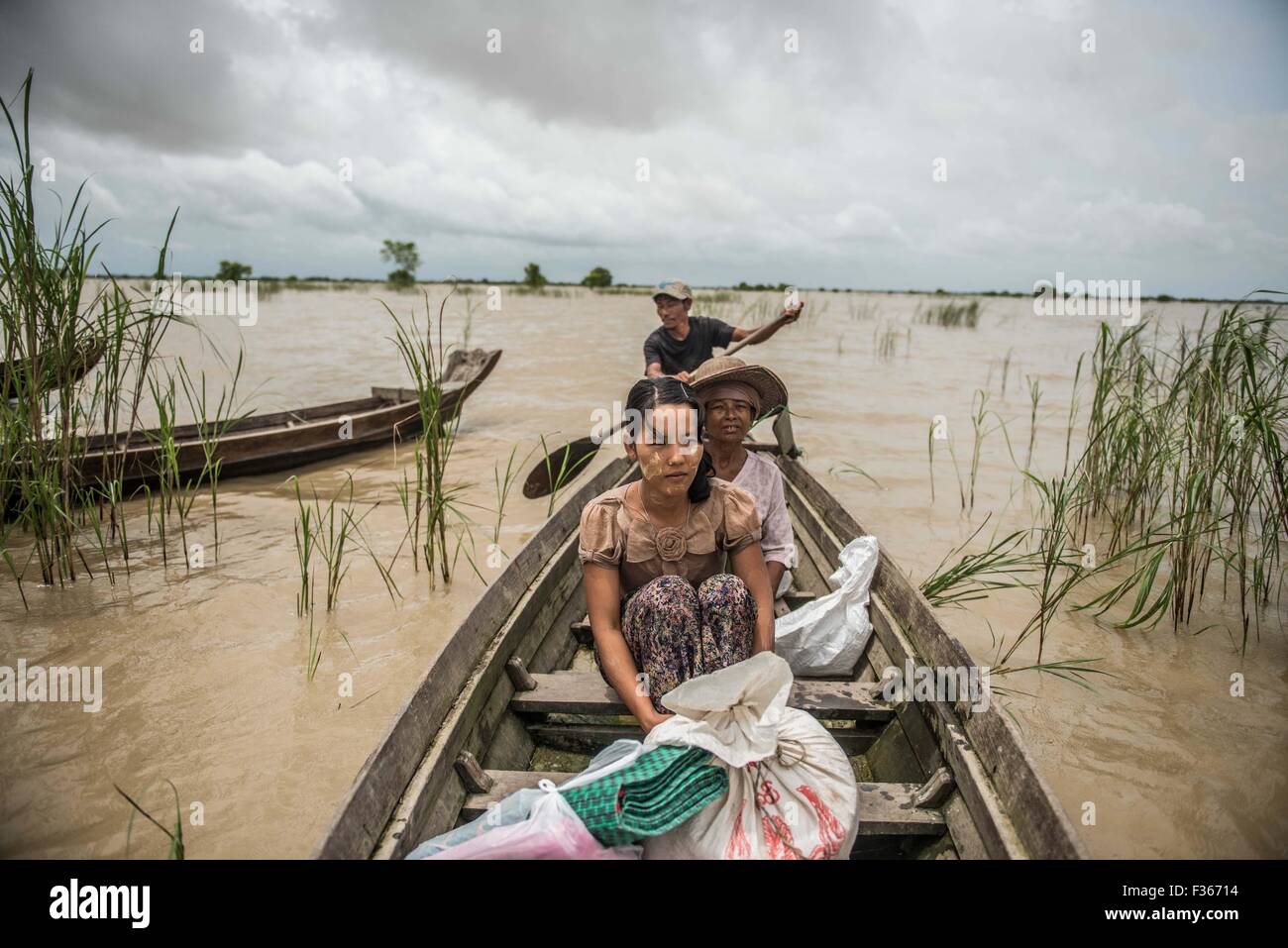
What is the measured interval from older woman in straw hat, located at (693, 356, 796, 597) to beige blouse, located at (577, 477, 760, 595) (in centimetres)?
20

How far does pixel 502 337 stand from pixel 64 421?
12.9 meters

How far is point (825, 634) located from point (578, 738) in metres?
0.96

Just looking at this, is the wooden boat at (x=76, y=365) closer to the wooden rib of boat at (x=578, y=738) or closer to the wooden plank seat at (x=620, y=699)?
the wooden rib of boat at (x=578, y=738)

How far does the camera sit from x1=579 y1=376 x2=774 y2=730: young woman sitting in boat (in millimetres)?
1955

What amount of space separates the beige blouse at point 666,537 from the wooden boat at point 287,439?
2.86 metres

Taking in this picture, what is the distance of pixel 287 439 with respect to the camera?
5.87 meters

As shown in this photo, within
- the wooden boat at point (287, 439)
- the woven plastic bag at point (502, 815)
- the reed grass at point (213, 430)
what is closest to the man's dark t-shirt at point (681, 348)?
the wooden boat at point (287, 439)

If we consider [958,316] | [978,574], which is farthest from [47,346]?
[958,316]

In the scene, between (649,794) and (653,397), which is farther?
(653,397)

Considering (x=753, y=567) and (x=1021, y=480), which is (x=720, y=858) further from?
(x=1021, y=480)

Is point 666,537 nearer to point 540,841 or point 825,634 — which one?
point 825,634

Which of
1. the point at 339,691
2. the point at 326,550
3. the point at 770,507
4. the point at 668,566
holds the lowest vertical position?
the point at 339,691

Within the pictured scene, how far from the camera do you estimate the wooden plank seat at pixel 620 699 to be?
2.13 metres
